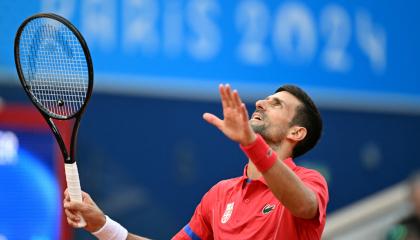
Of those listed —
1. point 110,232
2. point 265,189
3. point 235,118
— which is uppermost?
point 235,118

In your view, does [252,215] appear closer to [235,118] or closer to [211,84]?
[235,118]

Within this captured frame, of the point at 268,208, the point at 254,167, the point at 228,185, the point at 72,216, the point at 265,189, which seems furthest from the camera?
the point at 228,185

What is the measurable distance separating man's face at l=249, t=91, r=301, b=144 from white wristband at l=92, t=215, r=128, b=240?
2.57 feet

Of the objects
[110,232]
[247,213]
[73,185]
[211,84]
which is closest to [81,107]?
[73,185]

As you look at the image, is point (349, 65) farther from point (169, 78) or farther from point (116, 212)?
point (116, 212)

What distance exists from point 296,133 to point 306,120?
0.09 metres

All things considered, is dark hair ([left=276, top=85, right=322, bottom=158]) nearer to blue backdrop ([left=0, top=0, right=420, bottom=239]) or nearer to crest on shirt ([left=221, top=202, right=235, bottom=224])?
crest on shirt ([left=221, top=202, right=235, bottom=224])

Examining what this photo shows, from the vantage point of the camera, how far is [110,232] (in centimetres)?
453

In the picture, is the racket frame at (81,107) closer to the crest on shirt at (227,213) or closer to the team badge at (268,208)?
the crest on shirt at (227,213)

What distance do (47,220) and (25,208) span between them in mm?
187

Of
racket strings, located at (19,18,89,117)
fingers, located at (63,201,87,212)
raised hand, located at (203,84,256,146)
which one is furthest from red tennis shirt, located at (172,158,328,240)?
racket strings, located at (19,18,89,117)

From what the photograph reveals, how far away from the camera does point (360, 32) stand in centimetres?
977

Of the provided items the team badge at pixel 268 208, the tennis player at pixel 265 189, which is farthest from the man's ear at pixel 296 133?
the team badge at pixel 268 208

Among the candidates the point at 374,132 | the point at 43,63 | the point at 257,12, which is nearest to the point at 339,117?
the point at 374,132
